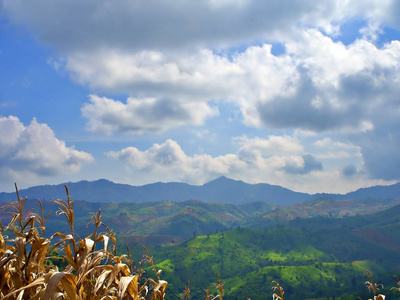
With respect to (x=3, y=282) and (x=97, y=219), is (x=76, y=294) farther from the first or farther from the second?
(x=3, y=282)

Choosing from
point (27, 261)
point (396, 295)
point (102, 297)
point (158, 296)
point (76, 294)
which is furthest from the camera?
point (396, 295)

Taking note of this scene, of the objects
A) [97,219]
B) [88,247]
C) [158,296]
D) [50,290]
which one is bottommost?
[158,296]

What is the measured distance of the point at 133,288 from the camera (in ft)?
12.5

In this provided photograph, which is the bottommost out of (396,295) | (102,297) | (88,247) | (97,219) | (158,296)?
(396,295)

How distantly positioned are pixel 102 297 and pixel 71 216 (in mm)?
910

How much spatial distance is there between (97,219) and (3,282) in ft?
3.97

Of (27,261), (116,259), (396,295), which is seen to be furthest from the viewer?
(396,295)

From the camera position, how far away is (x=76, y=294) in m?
3.23

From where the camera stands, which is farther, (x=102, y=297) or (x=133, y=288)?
(x=133, y=288)

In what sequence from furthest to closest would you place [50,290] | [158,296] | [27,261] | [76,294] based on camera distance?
[158,296] < [27,261] < [76,294] < [50,290]

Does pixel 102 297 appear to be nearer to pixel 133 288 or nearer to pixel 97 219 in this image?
pixel 133 288

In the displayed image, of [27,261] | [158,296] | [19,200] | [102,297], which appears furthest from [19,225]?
[158,296]

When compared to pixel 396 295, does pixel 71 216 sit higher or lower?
higher

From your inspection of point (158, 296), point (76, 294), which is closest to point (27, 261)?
point (76, 294)
